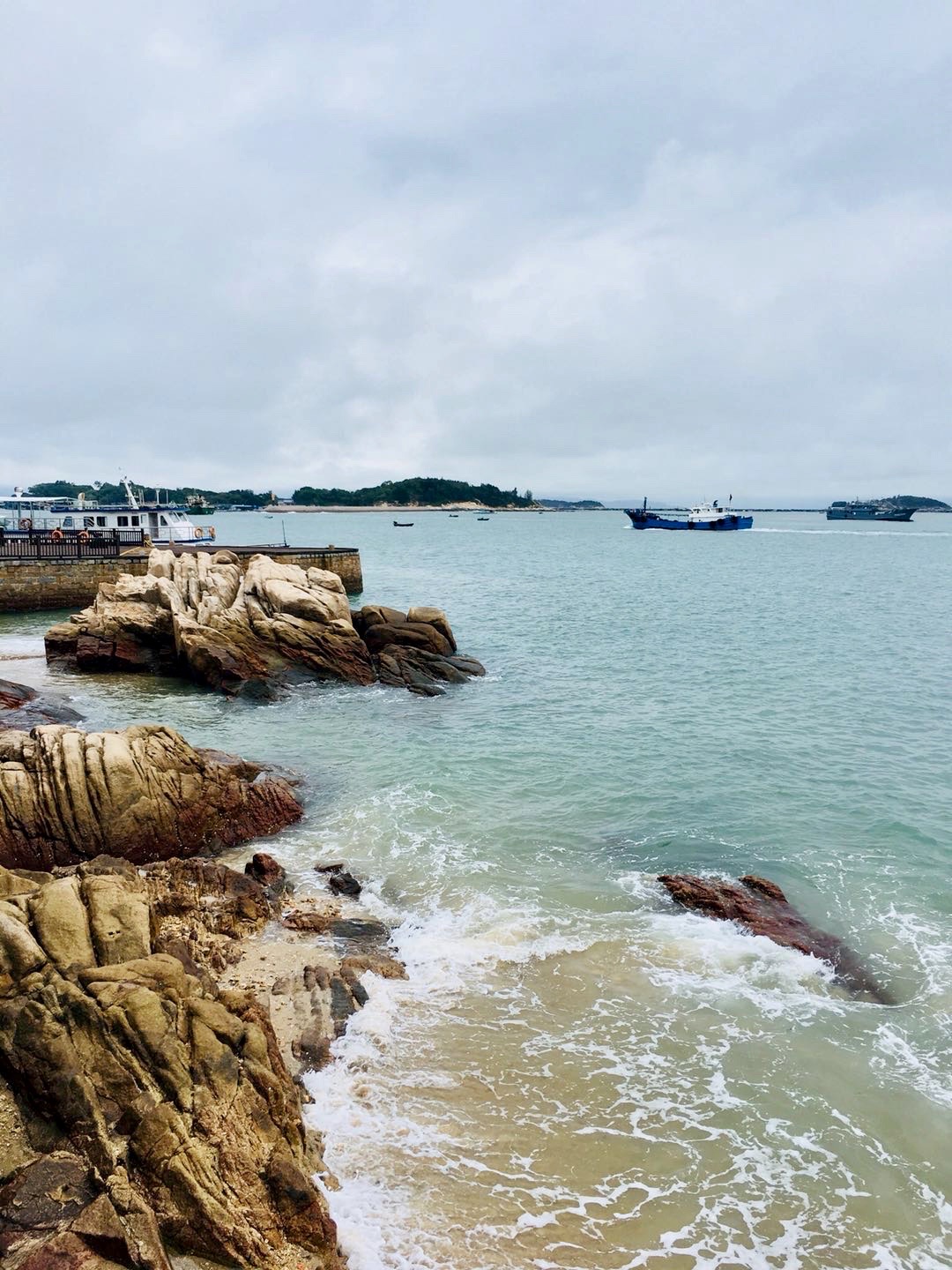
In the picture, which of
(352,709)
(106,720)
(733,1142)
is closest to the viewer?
(733,1142)

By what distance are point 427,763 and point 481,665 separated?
1166 centimetres

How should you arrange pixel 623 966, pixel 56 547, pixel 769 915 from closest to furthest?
pixel 623 966 → pixel 769 915 → pixel 56 547

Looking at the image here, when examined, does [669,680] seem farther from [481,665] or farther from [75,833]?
[75,833]

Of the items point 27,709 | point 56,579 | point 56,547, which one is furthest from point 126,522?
Result: point 27,709

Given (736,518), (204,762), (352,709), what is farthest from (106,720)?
(736,518)

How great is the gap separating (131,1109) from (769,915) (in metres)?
10.2

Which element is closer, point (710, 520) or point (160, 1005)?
point (160, 1005)

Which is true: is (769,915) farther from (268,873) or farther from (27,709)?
(27,709)

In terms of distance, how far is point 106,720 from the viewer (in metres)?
23.2

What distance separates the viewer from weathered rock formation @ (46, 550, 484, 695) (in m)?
28.9

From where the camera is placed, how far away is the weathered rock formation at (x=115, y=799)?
44.2ft

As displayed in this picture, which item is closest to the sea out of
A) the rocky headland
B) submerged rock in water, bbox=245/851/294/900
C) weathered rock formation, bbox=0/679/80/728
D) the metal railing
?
submerged rock in water, bbox=245/851/294/900

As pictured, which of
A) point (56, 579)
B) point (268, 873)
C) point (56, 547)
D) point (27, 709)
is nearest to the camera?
point (268, 873)

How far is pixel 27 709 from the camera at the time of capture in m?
21.8
